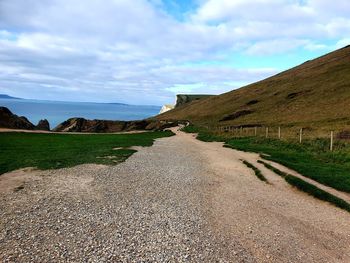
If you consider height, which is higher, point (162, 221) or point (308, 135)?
point (308, 135)

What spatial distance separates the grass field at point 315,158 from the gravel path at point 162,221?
2960mm

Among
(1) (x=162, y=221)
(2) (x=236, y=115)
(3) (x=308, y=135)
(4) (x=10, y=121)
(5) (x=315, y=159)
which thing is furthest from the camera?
(2) (x=236, y=115)

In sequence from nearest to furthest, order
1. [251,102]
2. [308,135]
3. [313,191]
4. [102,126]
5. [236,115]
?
[313,191] < [308,135] < [102,126] < [236,115] < [251,102]

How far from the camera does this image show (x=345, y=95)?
99375mm

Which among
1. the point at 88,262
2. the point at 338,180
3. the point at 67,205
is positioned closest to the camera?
the point at 88,262

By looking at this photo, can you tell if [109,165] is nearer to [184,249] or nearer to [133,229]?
[133,229]

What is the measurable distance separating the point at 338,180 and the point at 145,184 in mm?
11977

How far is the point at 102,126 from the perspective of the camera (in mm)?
99188

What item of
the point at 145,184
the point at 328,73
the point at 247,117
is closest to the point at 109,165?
the point at 145,184

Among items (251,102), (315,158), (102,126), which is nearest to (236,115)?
(251,102)

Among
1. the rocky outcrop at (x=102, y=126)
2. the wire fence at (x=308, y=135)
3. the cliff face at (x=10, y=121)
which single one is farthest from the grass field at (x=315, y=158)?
the rocky outcrop at (x=102, y=126)

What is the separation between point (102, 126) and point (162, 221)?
285ft

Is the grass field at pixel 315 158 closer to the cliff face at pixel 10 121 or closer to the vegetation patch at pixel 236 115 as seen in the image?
the cliff face at pixel 10 121

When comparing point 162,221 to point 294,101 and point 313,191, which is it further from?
point 294,101
